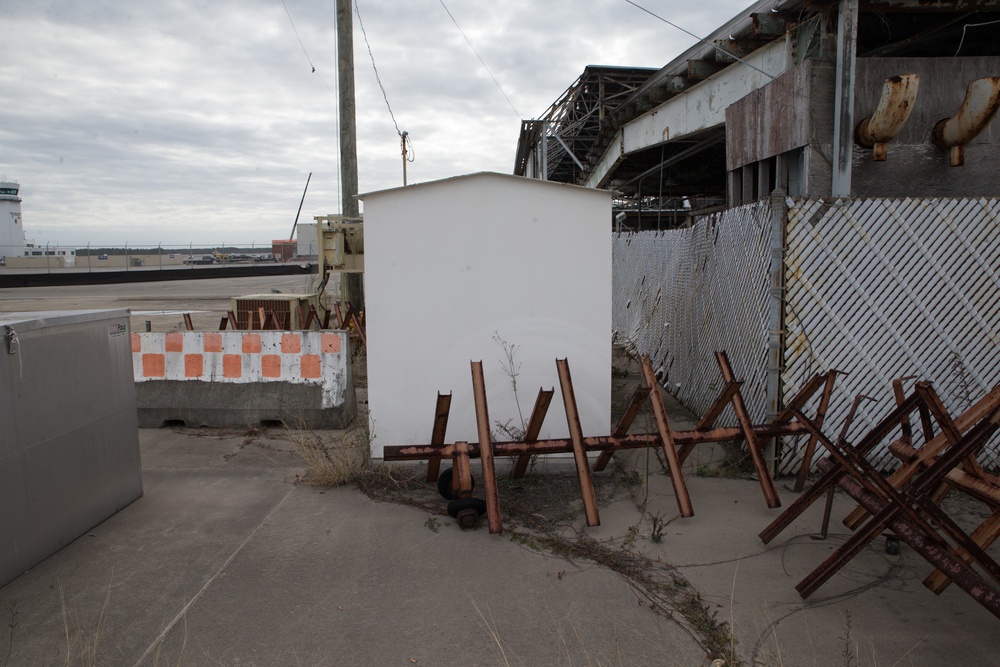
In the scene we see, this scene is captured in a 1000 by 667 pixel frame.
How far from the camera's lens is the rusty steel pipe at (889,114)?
6.75 metres

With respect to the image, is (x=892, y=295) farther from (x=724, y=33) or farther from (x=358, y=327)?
(x=358, y=327)

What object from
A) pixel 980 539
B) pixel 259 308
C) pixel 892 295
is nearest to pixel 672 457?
pixel 980 539

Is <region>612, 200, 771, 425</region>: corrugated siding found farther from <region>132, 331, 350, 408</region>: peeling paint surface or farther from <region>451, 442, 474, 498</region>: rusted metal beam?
<region>132, 331, 350, 408</region>: peeling paint surface

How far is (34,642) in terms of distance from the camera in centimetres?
362

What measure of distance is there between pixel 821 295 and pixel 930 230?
3.42 feet

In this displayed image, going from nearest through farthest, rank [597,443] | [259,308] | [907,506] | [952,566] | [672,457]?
[952,566], [907,506], [672,457], [597,443], [259,308]

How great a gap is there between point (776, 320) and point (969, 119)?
3.26 m

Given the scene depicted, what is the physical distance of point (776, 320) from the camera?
6.00 metres

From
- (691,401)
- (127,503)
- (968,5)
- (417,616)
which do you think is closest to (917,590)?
(417,616)

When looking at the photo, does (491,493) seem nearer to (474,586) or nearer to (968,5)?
(474,586)

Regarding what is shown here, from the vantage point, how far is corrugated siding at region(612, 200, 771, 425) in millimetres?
6441

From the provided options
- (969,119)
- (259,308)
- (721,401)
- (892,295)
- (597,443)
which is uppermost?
(969,119)

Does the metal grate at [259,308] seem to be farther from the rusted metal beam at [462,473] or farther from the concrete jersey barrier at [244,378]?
the rusted metal beam at [462,473]

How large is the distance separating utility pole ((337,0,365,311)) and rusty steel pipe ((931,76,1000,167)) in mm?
8121
